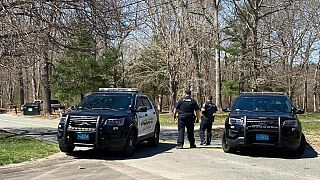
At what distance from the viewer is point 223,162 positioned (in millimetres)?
11969

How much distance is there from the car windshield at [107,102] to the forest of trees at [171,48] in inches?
167

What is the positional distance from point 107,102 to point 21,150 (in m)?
2.94

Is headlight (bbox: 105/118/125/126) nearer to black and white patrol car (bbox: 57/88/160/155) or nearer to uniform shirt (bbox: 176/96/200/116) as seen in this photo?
black and white patrol car (bbox: 57/88/160/155)

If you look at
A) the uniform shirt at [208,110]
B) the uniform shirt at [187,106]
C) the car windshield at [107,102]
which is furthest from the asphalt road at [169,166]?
the uniform shirt at [208,110]

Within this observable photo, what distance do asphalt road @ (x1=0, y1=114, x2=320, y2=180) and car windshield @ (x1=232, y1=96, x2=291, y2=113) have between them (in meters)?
1.32

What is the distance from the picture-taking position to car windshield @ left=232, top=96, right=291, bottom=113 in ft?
45.8

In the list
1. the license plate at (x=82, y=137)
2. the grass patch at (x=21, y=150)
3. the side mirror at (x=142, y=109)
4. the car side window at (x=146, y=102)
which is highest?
the car side window at (x=146, y=102)

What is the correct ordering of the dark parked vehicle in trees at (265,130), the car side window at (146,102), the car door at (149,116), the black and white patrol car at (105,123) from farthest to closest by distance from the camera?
the car side window at (146,102), the car door at (149,116), the dark parked vehicle in trees at (265,130), the black and white patrol car at (105,123)

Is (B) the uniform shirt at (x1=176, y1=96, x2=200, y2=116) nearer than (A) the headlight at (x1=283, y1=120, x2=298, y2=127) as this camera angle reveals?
No

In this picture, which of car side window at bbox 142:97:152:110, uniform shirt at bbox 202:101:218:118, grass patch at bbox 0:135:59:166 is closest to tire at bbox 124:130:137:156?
car side window at bbox 142:97:152:110

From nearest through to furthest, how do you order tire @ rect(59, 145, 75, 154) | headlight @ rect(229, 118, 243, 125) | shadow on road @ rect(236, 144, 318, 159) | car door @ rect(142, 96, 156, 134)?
1. tire @ rect(59, 145, 75, 154)
2. headlight @ rect(229, 118, 243, 125)
3. shadow on road @ rect(236, 144, 318, 159)
4. car door @ rect(142, 96, 156, 134)

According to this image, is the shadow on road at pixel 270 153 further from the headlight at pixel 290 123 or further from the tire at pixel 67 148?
the tire at pixel 67 148

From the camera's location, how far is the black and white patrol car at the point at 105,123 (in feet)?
39.9

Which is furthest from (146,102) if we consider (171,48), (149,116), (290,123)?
(171,48)
